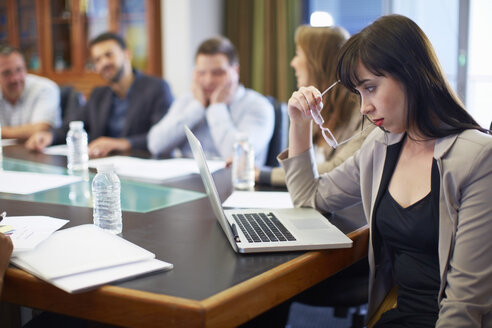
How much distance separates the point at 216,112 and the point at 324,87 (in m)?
0.75

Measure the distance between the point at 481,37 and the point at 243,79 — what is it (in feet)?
6.10

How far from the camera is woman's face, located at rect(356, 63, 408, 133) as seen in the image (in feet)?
3.61

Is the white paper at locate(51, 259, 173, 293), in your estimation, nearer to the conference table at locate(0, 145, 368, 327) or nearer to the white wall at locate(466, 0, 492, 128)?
the conference table at locate(0, 145, 368, 327)

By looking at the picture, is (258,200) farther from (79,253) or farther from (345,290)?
(79,253)

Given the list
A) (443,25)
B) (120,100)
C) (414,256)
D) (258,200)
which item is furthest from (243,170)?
(443,25)

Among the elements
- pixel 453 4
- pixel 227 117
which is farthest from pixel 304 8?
pixel 227 117

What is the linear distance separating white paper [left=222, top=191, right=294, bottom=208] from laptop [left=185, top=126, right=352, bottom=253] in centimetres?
10

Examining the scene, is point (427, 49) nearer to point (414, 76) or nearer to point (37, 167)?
point (414, 76)

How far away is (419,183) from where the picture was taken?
45.4 inches

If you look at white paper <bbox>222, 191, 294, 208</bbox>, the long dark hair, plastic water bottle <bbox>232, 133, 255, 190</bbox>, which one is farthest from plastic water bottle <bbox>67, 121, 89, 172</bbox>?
the long dark hair

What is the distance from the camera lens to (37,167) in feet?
6.81

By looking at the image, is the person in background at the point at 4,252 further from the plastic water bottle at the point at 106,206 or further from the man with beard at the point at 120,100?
the man with beard at the point at 120,100

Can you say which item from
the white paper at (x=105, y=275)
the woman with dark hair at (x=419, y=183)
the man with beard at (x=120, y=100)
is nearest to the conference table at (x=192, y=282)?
the white paper at (x=105, y=275)

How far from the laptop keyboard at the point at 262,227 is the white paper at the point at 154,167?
1.97 ft
